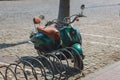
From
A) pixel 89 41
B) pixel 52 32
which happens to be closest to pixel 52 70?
pixel 52 32

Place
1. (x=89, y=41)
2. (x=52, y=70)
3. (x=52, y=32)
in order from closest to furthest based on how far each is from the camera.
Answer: (x=52, y=70) < (x=52, y=32) < (x=89, y=41)

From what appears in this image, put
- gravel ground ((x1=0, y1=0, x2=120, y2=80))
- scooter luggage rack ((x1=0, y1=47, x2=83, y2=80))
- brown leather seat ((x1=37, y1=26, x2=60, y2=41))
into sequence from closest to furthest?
scooter luggage rack ((x1=0, y1=47, x2=83, y2=80)) < brown leather seat ((x1=37, y1=26, x2=60, y2=41)) < gravel ground ((x1=0, y1=0, x2=120, y2=80))

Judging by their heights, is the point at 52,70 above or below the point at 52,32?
below

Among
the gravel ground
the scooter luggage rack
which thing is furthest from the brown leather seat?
the gravel ground

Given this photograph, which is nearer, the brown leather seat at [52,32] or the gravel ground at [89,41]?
the brown leather seat at [52,32]

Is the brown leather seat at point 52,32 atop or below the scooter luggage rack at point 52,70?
atop

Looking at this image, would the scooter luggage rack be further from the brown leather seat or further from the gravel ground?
the brown leather seat

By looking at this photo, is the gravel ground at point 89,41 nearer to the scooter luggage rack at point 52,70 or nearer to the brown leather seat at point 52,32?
the scooter luggage rack at point 52,70

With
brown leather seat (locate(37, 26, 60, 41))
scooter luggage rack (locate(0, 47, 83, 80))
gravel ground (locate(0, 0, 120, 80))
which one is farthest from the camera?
gravel ground (locate(0, 0, 120, 80))

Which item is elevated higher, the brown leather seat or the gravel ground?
the brown leather seat

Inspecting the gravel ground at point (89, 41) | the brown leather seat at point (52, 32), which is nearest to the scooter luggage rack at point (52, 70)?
the gravel ground at point (89, 41)

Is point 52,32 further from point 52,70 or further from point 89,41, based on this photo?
point 89,41

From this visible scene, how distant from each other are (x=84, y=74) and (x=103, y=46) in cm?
291

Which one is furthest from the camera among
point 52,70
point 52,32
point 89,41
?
point 89,41
